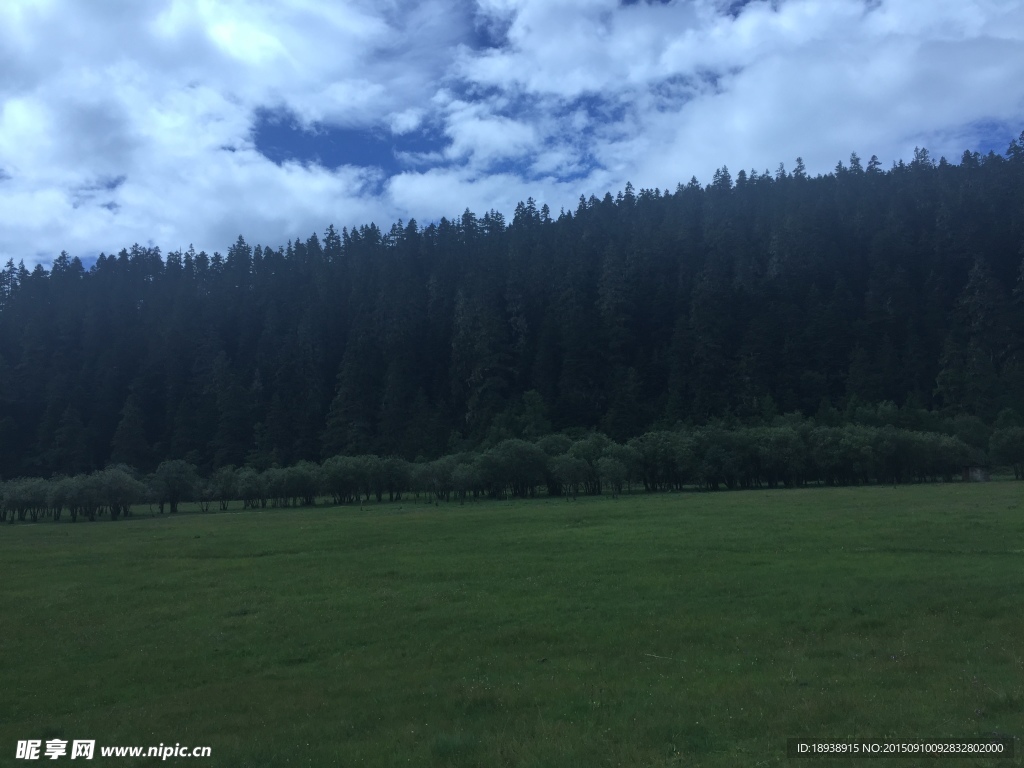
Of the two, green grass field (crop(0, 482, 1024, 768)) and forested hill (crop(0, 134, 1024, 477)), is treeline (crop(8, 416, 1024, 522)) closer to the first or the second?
forested hill (crop(0, 134, 1024, 477))

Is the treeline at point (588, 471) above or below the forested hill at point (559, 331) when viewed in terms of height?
below

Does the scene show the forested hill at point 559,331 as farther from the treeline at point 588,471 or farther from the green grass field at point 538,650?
the green grass field at point 538,650

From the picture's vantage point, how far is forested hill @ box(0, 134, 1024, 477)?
146 m

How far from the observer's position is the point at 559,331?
550 feet

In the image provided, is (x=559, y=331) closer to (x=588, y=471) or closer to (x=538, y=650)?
(x=588, y=471)

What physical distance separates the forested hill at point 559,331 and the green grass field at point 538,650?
324 ft

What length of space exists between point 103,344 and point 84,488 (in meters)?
109

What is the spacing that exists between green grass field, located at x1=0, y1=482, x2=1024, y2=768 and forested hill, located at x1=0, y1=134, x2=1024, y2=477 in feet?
324

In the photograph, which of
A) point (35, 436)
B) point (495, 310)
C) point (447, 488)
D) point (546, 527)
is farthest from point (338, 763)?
point (35, 436)

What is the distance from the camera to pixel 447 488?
103m

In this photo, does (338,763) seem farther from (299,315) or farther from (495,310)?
(299,315)

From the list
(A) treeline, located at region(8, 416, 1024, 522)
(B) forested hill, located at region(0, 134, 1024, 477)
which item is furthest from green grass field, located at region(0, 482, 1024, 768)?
(B) forested hill, located at region(0, 134, 1024, 477)

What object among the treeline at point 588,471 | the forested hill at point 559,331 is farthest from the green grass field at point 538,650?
the forested hill at point 559,331

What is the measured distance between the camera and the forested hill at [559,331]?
146 metres
